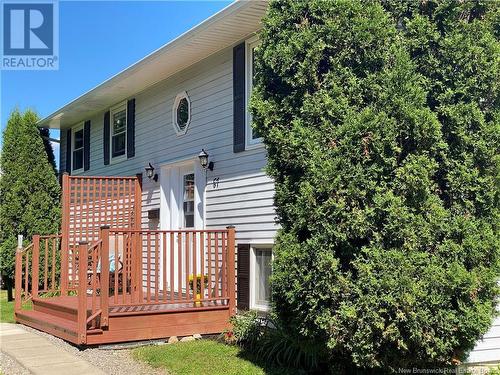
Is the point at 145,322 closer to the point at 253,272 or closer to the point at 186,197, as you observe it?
the point at 253,272

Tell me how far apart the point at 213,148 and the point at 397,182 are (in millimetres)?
4738

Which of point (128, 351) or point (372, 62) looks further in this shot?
point (128, 351)

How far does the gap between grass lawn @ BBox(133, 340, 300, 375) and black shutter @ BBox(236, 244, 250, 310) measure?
0.83m

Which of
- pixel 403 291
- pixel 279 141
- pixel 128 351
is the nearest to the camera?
pixel 403 291

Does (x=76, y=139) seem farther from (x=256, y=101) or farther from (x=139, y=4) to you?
(x=256, y=101)

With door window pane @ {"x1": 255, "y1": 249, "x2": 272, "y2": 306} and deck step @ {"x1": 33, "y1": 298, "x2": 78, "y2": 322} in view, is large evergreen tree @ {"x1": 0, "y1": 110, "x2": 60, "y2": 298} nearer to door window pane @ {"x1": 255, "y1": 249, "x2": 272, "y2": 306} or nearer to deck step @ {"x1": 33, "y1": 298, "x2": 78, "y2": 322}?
deck step @ {"x1": 33, "y1": 298, "x2": 78, "y2": 322}

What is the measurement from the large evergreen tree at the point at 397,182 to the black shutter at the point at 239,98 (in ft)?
10.4

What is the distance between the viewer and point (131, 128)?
36.3 ft

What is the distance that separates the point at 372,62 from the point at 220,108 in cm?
428

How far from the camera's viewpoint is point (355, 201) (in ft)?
13.3

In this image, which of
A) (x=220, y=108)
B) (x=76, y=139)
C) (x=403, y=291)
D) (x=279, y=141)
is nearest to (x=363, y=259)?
(x=403, y=291)

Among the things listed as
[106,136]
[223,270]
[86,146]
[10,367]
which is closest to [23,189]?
[86,146]

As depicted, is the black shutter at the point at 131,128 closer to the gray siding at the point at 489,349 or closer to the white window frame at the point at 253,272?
the white window frame at the point at 253,272

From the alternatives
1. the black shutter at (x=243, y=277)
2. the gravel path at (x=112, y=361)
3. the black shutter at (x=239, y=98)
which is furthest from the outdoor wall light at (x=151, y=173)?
the gravel path at (x=112, y=361)
